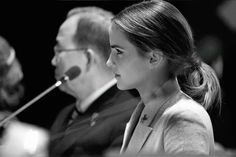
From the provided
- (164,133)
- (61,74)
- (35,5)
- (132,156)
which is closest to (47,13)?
(35,5)

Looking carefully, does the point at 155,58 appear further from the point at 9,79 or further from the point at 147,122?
the point at 9,79

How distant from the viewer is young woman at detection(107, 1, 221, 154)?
1237 millimetres

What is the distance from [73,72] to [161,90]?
0.58m

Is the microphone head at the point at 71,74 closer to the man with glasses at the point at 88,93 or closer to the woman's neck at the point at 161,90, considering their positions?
the man with glasses at the point at 88,93

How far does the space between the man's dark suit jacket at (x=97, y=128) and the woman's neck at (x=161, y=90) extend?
33cm

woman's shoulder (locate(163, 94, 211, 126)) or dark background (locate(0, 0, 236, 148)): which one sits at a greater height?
woman's shoulder (locate(163, 94, 211, 126))

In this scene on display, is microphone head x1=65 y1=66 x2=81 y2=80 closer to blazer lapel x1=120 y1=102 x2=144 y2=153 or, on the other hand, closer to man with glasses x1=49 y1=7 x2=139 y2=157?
man with glasses x1=49 y1=7 x2=139 y2=157

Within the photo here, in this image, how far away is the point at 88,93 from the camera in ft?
6.11

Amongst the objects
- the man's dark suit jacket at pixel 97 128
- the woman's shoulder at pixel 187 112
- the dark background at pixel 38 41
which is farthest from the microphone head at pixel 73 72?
the woman's shoulder at pixel 187 112

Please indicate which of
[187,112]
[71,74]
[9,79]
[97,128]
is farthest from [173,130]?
[9,79]

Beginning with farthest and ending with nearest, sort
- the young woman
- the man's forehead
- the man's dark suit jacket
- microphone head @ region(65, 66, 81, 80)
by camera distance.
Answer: the man's forehead
microphone head @ region(65, 66, 81, 80)
the man's dark suit jacket
the young woman

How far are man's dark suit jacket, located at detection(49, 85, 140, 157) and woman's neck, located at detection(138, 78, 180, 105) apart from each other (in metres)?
0.33

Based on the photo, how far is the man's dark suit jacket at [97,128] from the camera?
165 centimetres

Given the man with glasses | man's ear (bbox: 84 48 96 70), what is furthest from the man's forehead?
man's ear (bbox: 84 48 96 70)
